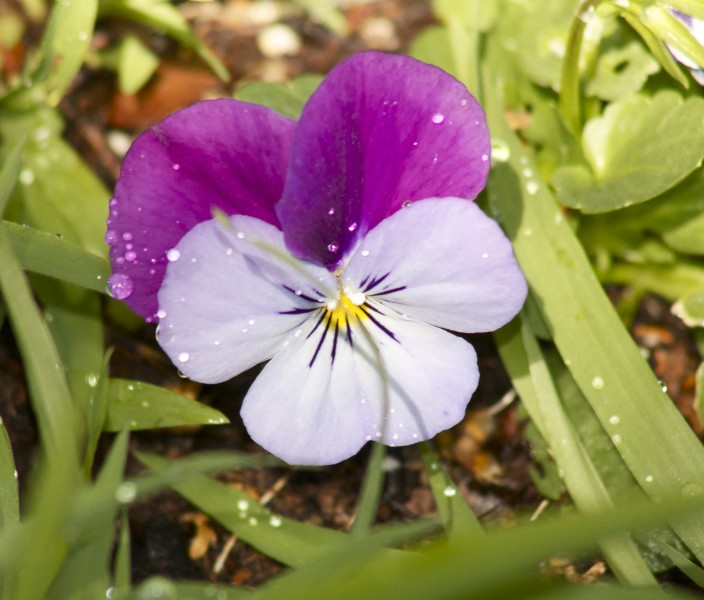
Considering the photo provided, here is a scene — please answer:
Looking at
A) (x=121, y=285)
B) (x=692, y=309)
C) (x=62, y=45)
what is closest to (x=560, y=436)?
(x=692, y=309)

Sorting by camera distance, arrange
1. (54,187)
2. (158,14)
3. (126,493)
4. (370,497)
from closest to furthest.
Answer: (126,493) < (370,497) < (54,187) < (158,14)

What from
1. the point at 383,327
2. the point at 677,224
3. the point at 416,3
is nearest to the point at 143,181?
the point at 383,327

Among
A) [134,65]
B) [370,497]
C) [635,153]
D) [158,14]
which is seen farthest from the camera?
[134,65]

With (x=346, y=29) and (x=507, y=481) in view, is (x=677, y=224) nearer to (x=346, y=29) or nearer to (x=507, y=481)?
(x=507, y=481)

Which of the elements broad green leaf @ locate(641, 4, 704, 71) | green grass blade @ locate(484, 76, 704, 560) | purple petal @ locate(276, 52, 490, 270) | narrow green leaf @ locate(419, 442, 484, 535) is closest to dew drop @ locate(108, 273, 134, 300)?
purple petal @ locate(276, 52, 490, 270)

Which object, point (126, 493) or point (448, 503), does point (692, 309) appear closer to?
point (448, 503)
